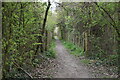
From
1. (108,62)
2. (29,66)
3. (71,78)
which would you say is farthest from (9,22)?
(108,62)

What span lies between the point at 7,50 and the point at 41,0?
3710 millimetres

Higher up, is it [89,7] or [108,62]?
[89,7]

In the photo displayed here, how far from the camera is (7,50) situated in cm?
337

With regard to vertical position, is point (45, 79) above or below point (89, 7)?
below

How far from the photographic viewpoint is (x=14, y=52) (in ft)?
13.0

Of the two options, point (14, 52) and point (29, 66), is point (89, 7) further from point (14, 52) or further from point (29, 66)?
point (14, 52)

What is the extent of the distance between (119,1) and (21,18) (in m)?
3.80

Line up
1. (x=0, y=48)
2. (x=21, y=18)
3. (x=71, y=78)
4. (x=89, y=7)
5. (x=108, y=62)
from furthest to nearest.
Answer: (x=89, y=7), (x=108, y=62), (x=71, y=78), (x=21, y=18), (x=0, y=48)

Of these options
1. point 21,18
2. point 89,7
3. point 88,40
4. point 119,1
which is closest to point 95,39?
point 88,40

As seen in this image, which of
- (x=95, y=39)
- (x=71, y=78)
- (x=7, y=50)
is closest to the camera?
(x=7, y=50)

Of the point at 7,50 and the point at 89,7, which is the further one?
the point at 89,7

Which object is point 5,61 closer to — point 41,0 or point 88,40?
point 41,0

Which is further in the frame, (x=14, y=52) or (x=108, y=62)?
(x=108, y=62)

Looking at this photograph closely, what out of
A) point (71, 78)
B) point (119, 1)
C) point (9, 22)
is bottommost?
point (71, 78)
